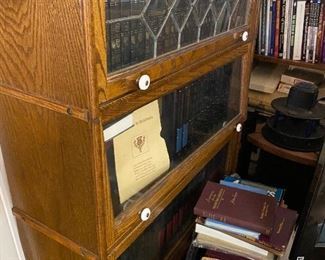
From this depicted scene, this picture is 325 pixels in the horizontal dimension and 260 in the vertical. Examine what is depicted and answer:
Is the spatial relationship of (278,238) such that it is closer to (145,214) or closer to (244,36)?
(145,214)

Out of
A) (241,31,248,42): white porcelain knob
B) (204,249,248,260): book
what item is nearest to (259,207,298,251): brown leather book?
(204,249,248,260): book

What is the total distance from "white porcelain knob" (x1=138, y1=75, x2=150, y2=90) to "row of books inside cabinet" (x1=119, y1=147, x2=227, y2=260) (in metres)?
0.48

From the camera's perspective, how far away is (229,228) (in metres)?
0.98

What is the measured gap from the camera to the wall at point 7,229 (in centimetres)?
86

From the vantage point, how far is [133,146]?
789 mm

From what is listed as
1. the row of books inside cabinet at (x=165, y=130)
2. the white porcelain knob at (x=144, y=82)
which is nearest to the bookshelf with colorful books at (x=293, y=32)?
the row of books inside cabinet at (x=165, y=130)

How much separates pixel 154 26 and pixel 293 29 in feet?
2.82

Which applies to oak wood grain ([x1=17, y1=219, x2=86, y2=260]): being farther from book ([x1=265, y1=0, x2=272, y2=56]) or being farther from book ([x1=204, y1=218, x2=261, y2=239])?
book ([x1=265, y1=0, x2=272, y2=56])

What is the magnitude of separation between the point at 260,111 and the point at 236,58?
494mm

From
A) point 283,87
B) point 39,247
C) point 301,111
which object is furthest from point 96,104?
point 283,87

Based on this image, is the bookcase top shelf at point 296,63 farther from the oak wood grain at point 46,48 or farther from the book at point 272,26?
the oak wood grain at point 46,48

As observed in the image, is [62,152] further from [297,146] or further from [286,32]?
[286,32]

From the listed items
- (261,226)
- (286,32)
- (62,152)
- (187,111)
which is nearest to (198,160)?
(187,111)

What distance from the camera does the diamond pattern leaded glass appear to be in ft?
2.02
